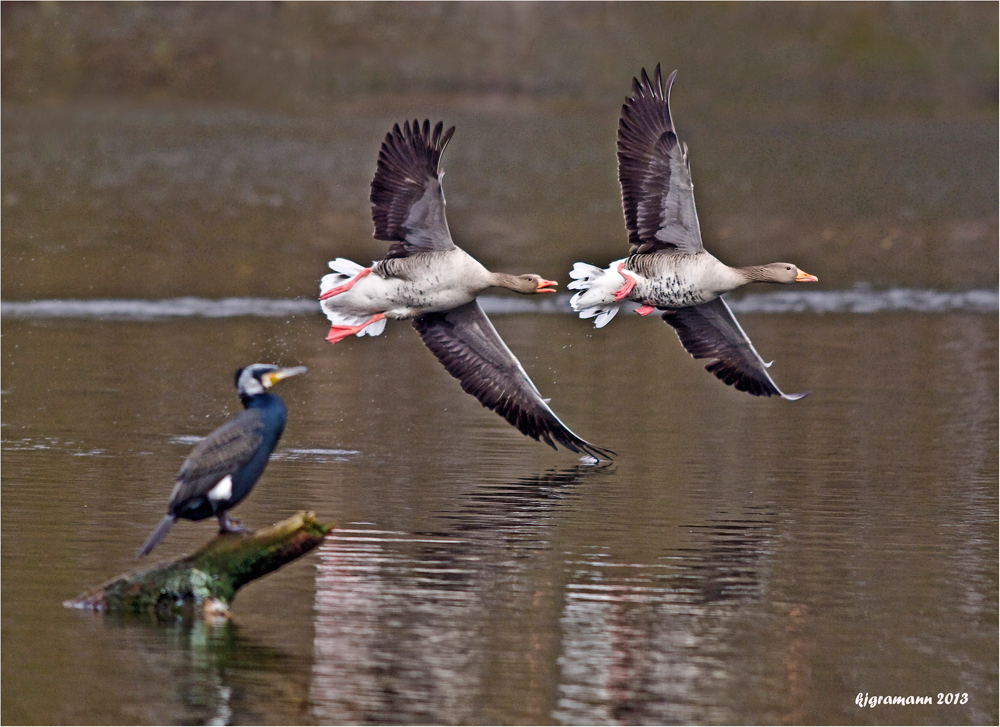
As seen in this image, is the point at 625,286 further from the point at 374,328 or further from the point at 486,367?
the point at 374,328

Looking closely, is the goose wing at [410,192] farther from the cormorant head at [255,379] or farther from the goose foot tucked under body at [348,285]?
the cormorant head at [255,379]

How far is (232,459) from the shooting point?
1177 cm

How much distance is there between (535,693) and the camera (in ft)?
36.0

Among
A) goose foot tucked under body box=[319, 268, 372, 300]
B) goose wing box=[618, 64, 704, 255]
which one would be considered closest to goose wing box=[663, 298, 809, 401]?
goose wing box=[618, 64, 704, 255]

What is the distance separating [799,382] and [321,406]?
666 cm

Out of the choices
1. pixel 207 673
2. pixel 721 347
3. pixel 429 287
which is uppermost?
pixel 429 287

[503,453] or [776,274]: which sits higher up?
[776,274]

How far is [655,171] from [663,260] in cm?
85

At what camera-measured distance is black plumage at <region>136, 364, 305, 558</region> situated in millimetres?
11711

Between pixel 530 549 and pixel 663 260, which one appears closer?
pixel 530 549

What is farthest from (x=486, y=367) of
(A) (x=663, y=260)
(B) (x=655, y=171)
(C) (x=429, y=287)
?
(B) (x=655, y=171)

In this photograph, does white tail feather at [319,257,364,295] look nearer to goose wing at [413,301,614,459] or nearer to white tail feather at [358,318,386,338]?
white tail feather at [358,318,386,338]

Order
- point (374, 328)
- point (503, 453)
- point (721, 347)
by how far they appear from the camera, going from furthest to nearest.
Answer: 1. point (503, 453)
2. point (721, 347)
3. point (374, 328)

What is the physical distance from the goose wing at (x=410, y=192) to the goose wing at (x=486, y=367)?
1034mm
